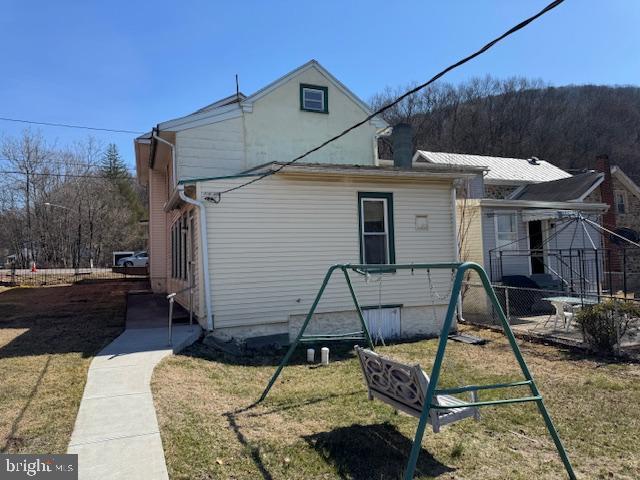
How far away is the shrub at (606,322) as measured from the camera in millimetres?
8047

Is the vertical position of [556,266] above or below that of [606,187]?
below

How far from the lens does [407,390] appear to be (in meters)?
4.09

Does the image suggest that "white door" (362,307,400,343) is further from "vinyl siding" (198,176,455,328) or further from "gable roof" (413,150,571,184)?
A: "gable roof" (413,150,571,184)

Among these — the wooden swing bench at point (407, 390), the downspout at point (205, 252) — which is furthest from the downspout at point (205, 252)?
the wooden swing bench at point (407, 390)

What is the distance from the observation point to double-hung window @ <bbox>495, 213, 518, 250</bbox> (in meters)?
15.5

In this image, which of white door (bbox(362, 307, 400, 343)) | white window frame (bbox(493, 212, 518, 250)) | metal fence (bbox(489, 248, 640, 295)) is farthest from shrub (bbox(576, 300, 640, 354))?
white window frame (bbox(493, 212, 518, 250))

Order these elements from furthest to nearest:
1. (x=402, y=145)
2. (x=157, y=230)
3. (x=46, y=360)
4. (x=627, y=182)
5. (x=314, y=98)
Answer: (x=627, y=182)
(x=157, y=230)
(x=314, y=98)
(x=402, y=145)
(x=46, y=360)

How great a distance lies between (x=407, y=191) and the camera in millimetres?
10570

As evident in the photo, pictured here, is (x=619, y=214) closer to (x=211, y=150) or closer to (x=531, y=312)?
(x=531, y=312)

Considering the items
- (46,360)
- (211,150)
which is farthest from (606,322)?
(46,360)

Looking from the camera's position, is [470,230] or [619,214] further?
[619,214]

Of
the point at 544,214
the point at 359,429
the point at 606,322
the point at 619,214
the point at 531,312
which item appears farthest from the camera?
the point at 619,214

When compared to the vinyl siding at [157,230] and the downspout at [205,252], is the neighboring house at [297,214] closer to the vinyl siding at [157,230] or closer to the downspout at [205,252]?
the downspout at [205,252]

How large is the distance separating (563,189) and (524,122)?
140 feet
